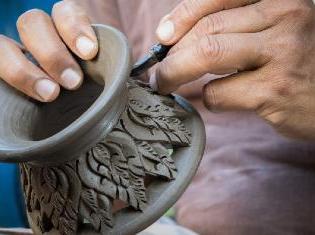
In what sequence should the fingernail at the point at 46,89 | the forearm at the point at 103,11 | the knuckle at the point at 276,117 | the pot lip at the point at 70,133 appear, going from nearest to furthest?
the pot lip at the point at 70,133
the fingernail at the point at 46,89
the knuckle at the point at 276,117
the forearm at the point at 103,11

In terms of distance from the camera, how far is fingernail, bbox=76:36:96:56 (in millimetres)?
751

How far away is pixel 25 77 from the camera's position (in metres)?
0.76

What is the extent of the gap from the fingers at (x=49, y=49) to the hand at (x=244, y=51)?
12cm

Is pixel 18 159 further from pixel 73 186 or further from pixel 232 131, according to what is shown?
pixel 232 131

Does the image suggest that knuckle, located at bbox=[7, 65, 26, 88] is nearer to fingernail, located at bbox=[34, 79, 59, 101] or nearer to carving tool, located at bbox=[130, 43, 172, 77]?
fingernail, located at bbox=[34, 79, 59, 101]

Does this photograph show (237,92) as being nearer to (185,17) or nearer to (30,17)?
(185,17)

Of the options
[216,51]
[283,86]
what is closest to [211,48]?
[216,51]

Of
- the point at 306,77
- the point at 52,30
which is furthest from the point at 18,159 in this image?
the point at 306,77

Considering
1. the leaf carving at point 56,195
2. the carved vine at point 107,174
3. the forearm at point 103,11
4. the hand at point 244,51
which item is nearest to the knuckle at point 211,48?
the hand at point 244,51

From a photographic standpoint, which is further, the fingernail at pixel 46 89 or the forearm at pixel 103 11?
the forearm at pixel 103 11

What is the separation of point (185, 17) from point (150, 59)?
7 cm

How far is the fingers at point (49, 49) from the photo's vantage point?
75 cm

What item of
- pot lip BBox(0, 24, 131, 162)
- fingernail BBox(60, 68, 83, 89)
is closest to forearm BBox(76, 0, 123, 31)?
fingernail BBox(60, 68, 83, 89)

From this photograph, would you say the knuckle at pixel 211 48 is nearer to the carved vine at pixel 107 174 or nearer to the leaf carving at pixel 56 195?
the carved vine at pixel 107 174
